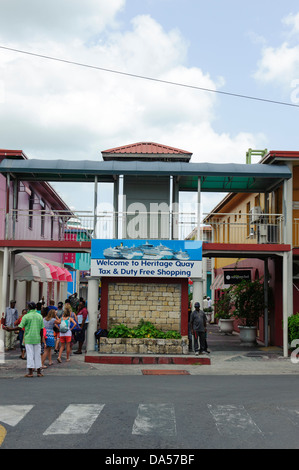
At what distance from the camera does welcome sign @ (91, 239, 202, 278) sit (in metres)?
18.0

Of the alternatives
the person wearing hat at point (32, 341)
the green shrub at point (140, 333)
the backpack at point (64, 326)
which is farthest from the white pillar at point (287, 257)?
the person wearing hat at point (32, 341)

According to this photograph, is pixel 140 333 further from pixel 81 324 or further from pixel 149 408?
pixel 149 408

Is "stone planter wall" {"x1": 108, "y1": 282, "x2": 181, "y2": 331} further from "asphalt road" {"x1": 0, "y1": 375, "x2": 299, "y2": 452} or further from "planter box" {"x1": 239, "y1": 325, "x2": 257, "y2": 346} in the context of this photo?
"asphalt road" {"x1": 0, "y1": 375, "x2": 299, "y2": 452}

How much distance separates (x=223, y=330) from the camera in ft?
92.6

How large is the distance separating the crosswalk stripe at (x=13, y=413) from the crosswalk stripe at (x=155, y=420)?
176cm

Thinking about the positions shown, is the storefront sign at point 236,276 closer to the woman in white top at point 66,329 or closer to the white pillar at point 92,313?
the white pillar at point 92,313

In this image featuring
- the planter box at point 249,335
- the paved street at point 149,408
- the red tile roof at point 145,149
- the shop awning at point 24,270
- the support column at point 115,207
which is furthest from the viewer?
the planter box at point 249,335

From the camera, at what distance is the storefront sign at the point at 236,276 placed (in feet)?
82.3

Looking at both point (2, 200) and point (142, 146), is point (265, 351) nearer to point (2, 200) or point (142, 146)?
point (142, 146)

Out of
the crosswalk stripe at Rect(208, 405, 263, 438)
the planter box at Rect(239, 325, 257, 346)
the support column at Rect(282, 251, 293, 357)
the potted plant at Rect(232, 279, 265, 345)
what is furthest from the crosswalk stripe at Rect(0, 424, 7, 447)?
the planter box at Rect(239, 325, 257, 346)

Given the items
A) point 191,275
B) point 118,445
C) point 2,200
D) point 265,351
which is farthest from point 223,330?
point 118,445

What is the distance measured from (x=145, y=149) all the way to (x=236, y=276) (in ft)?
27.3

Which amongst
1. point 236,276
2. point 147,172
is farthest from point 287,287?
point 236,276
